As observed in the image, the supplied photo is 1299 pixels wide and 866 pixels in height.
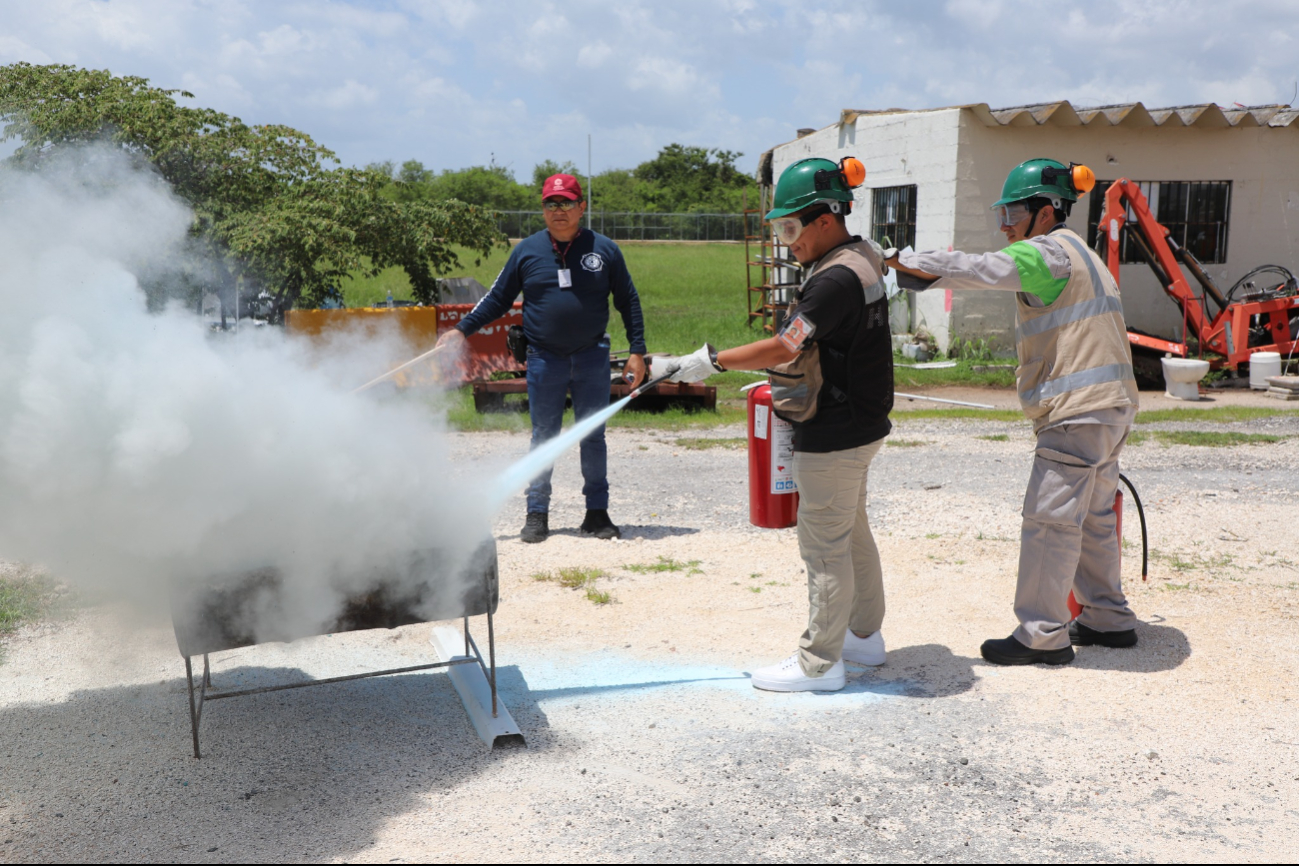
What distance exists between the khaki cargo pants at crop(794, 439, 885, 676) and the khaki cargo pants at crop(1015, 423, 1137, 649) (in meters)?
0.75

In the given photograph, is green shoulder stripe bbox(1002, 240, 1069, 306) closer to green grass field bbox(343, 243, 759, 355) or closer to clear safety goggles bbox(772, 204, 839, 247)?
clear safety goggles bbox(772, 204, 839, 247)

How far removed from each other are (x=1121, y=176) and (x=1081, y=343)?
12.9 metres

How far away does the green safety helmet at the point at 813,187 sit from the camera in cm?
366

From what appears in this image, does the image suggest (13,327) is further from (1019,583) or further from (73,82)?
(73,82)

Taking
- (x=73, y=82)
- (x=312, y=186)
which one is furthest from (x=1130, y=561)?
(x=73, y=82)

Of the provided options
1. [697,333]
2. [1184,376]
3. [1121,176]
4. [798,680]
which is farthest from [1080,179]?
[697,333]

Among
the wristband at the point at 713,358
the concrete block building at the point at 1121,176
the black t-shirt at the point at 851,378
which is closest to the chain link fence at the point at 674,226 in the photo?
the concrete block building at the point at 1121,176

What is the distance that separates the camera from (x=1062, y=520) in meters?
3.96

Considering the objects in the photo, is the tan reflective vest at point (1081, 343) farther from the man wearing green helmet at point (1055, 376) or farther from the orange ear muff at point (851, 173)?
the orange ear muff at point (851, 173)

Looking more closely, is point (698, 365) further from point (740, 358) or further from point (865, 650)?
point (865, 650)

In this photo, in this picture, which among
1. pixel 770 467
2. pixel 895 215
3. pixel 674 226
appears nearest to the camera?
pixel 770 467

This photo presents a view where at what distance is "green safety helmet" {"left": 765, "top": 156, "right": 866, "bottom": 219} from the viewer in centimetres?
366

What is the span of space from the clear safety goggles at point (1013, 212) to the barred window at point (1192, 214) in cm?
1232

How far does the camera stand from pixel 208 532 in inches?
126
